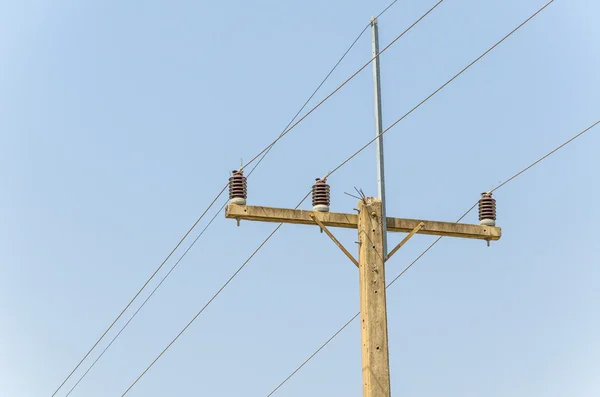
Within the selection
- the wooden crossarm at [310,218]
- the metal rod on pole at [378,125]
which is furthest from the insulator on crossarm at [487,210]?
the metal rod on pole at [378,125]

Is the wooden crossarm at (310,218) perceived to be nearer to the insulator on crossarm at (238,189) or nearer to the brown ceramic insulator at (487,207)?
the insulator on crossarm at (238,189)

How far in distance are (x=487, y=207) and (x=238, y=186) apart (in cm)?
317

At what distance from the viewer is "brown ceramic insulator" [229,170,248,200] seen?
600 inches

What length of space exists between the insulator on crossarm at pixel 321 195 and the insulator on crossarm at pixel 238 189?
821mm

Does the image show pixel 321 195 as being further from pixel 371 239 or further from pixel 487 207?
pixel 487 207

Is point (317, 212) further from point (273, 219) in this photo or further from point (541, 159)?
point (541, 159)

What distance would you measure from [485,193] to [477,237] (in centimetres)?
67

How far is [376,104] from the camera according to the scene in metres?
15.9

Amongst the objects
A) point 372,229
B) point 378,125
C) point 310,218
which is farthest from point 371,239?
point 378,125

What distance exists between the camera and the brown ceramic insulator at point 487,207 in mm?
16000

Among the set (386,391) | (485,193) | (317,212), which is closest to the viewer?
(386,391)

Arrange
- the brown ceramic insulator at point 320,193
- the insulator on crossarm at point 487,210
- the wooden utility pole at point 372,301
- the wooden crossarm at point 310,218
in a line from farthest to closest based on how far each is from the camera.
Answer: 1. the insulator on crossarm at point 487,210
2. the brown ceramic insulator at point 320,193
3. the wooden crossarm at point 310,218
4. the wooden utility pole at point 372,301

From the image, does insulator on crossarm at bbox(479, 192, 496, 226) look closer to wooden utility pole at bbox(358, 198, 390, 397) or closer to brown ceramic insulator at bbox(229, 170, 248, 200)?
wooden utility pole at bbox(358, 198, 390, 397)

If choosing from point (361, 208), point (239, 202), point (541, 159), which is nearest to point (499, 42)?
point (541, 159)
